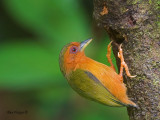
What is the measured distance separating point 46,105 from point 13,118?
1.88 m

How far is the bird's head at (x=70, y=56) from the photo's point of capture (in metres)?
4.79

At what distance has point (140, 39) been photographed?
3.88m

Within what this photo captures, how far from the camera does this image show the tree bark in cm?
380

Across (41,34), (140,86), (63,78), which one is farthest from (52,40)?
(140,86)

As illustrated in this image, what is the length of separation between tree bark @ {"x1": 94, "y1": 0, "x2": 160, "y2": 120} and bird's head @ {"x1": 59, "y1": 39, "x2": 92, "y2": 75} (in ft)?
2.88

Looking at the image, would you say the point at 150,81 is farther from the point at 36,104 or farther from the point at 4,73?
the point at 36,104

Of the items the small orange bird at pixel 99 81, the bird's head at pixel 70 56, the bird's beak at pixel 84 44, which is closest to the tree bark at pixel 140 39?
the small orange bird at pixel 99 81

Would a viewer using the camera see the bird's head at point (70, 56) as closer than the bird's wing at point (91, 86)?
No

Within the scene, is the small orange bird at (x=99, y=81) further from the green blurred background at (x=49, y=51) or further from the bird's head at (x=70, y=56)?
the green blurred background at (x=49, y=51)

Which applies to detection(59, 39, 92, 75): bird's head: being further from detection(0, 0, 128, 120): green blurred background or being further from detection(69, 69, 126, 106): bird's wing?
detection(69, 69, 126, 106): bird's wing

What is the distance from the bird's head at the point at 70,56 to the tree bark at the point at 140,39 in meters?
0.88

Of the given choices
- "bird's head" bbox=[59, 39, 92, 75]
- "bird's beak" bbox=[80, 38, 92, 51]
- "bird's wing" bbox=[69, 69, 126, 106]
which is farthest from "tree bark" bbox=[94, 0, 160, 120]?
"bird's head" bbox=[59, 39, 92, 75]

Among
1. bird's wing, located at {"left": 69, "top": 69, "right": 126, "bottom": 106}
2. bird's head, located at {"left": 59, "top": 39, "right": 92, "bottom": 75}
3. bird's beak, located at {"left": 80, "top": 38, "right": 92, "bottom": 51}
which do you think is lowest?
bird's wing, located at {"left": 69, "top": 69, "right": 126, "bottom": 106}

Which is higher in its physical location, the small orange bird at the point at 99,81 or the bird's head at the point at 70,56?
the bird's head at the point at 70,56
